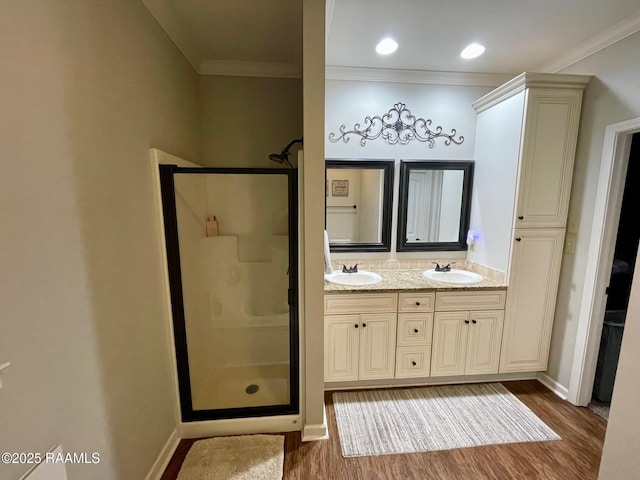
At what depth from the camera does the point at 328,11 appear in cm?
168

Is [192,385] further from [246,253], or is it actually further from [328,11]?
[328,11]

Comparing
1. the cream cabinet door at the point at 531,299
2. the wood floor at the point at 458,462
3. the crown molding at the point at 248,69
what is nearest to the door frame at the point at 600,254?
the cream cabinet door at the point at 531,299

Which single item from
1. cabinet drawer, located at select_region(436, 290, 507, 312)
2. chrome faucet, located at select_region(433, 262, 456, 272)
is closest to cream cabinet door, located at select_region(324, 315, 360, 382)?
cabinet drawer, located at select_region(436, 290, 507, 312)

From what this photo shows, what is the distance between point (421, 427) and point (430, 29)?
2721mm

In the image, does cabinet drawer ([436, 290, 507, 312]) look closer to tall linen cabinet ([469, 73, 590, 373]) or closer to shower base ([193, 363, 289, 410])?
tall linen cabinet ([469, 73, 590, 373])

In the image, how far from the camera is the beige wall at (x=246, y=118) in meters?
2.37

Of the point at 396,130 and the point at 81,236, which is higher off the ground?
the point at 396,130

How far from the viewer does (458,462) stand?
1.64 metres

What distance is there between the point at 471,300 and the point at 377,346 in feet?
2.79

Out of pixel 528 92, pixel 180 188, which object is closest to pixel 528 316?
pixel 528 92

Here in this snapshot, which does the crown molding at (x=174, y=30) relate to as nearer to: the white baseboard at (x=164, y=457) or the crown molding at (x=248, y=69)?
the crown molding at (x=248, y=69)

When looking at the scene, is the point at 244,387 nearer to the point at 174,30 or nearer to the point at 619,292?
the point at 174,30

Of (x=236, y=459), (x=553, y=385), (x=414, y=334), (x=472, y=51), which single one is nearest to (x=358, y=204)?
(x=414, y=334)

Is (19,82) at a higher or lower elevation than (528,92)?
lower
